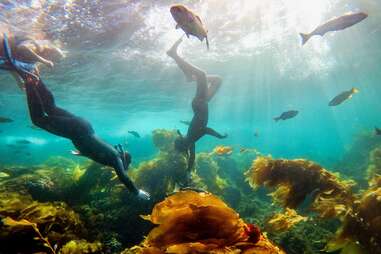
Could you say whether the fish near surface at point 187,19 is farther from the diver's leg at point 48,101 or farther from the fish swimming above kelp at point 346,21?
the diver's leg at point 48,101

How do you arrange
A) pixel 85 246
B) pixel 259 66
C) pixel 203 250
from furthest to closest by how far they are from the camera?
pixel 259 66, pixel 85 246, pixel 203 250

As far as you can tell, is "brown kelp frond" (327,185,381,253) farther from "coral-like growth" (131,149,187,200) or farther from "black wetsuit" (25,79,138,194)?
"coral-like growth" (131,149,187,200)

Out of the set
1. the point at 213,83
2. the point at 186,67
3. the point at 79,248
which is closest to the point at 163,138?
the point at 213,83

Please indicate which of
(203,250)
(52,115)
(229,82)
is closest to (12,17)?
(52,115)

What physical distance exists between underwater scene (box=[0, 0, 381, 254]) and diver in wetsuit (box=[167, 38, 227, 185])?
0.18 feet

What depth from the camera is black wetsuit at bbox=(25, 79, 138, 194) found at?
6.33 m

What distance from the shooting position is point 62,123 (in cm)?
675

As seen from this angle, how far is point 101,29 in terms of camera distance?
15.0m

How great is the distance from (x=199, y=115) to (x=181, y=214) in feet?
25.4

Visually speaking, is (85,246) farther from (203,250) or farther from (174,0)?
(174,0)

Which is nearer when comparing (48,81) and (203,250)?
(203,250)

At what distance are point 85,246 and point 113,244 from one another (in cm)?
218

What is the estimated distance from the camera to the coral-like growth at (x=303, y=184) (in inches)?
174

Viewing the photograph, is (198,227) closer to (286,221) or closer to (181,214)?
(181,214)
